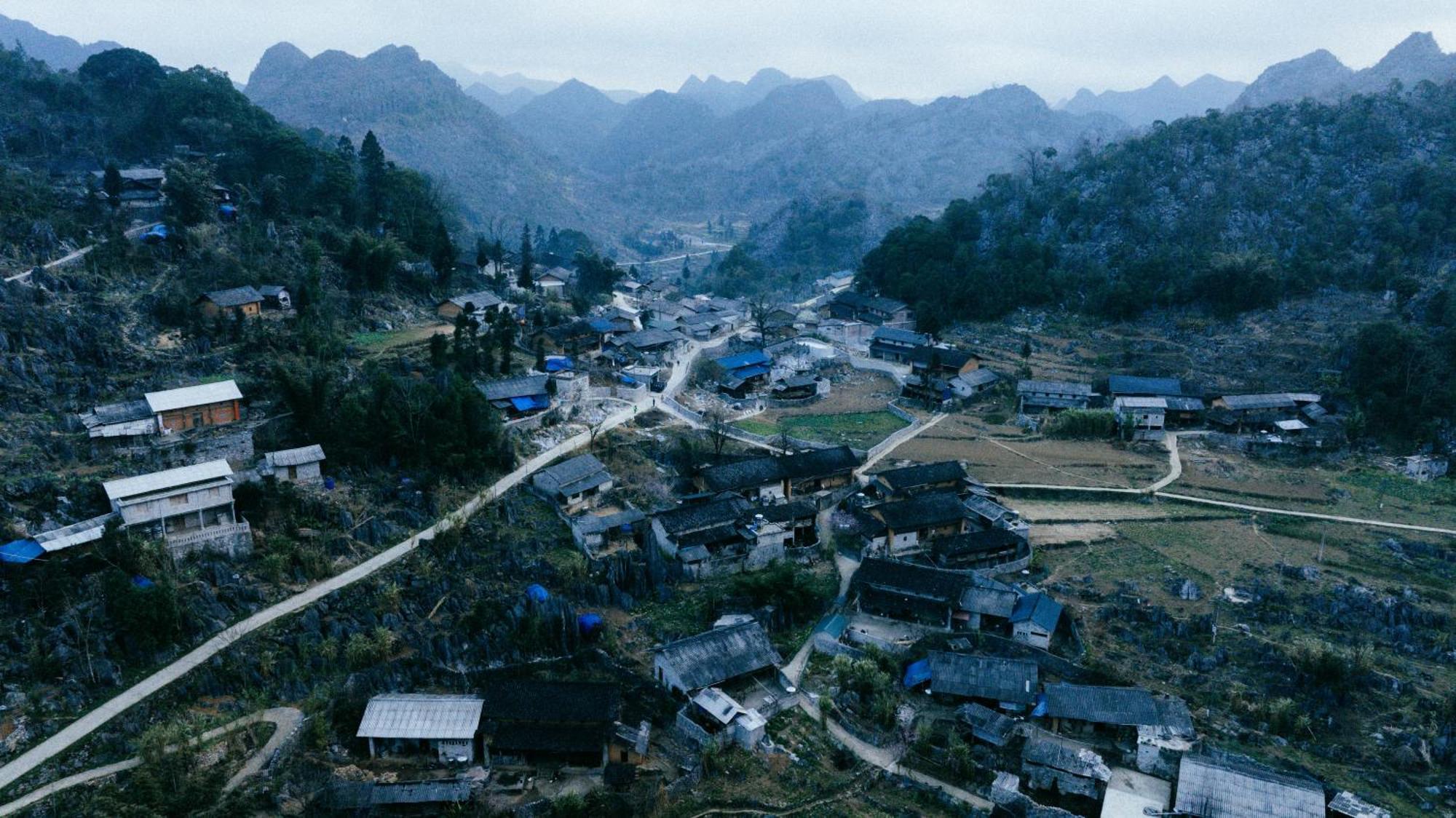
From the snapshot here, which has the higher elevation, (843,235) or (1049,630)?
(843,235)

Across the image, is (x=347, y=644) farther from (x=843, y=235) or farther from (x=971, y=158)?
(x=971, y=158)

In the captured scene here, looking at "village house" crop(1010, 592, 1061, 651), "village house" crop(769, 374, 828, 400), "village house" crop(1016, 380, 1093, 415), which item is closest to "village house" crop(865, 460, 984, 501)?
"village house" crop(1010, 592, 1061, 651)

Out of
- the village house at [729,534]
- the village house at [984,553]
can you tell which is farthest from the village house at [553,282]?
the village house at [984,553]

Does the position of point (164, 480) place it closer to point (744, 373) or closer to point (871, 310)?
point (744, 373)

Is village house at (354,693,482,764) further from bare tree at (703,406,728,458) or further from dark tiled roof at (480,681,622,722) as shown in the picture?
bare tree at (703,406,728,458)

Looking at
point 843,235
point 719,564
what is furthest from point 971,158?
point 719,564

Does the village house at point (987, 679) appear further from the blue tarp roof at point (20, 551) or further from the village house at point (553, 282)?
the village house at point (553, 282)

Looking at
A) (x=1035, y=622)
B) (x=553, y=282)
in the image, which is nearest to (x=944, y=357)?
(x=1035, y=622)
